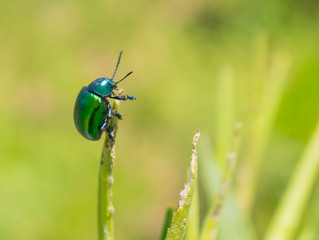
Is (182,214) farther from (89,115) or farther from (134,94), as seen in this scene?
(134,94)

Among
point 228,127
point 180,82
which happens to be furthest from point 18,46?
point 228,127

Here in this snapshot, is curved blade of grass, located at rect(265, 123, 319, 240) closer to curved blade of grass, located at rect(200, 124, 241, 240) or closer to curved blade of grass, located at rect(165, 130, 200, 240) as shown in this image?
curved blade of grass, located at rect(200, 124, 241, 240)

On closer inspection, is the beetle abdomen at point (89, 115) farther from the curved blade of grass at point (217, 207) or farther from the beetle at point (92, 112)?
the curved blade of grass at point (217, 207)

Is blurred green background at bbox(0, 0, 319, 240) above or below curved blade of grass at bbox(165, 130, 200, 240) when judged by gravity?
above

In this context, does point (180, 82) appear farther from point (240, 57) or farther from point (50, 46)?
point (50, 46)

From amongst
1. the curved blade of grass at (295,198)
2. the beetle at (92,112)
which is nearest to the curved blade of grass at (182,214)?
the curved blade of grass at (295,198)

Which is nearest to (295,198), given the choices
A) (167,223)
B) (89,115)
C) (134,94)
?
(167,223)

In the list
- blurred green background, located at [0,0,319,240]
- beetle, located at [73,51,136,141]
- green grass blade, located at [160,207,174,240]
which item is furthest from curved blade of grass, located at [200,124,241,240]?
blurred green background, located at [0,0,319,240]
